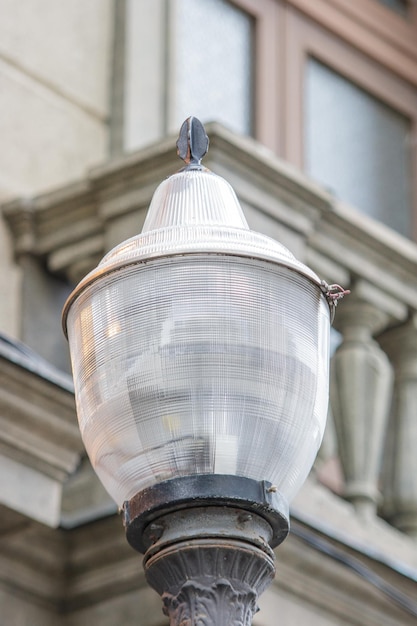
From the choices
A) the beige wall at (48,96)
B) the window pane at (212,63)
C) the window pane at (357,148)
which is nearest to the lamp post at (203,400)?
the beige wall at (48,96)

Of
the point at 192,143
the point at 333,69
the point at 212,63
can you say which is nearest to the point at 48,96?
the point at 212,63

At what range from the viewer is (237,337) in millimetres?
2902

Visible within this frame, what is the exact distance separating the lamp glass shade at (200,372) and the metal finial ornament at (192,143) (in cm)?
39

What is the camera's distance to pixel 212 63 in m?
8.40

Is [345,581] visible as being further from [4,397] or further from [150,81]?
[150,81]

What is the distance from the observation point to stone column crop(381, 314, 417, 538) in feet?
22.6

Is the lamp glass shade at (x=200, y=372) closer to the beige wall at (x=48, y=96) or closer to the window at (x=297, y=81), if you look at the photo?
the beige wall at (x=48, y=96)

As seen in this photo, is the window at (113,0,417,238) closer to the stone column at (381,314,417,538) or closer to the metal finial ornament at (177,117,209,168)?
the stone column at (381,314,417,538)

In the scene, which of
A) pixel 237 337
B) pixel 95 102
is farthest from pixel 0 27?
pixel 237 337

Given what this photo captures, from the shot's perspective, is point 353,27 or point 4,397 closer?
point 4,397

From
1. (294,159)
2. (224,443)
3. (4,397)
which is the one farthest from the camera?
(294,159)

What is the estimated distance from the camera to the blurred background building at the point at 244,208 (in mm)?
5570

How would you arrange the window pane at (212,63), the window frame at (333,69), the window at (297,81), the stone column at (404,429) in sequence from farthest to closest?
the window frame at (333,69) → the window pane at (212,63) → the window at (297,81) → the stone column at (404,429)

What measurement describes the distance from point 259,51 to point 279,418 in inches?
237
